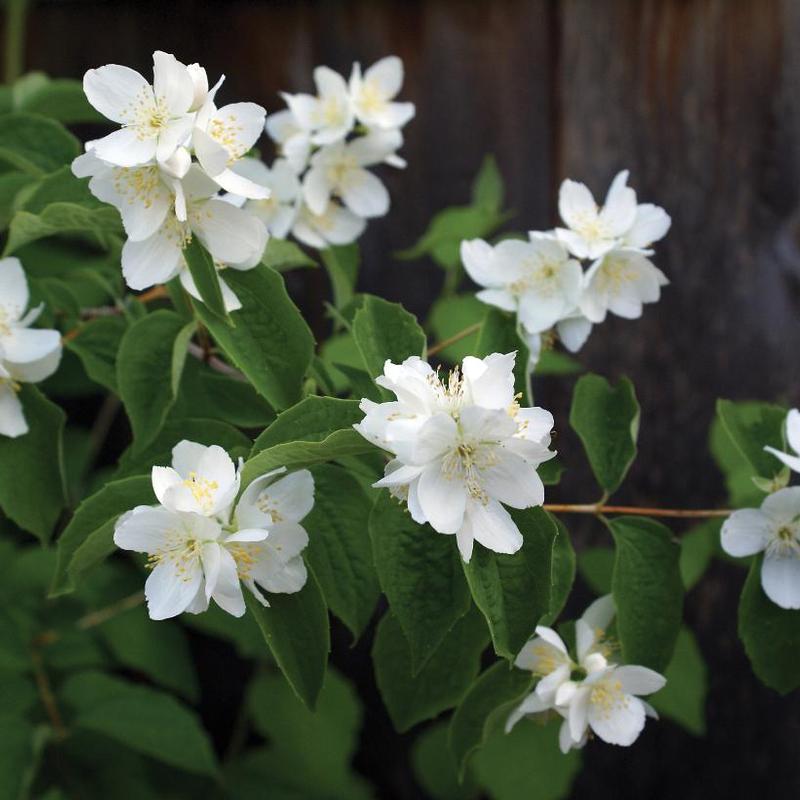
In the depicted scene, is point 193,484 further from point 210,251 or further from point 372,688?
point 372,688

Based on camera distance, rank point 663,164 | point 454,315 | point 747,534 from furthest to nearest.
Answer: point 663,164 < point 454,315 < point 747,534

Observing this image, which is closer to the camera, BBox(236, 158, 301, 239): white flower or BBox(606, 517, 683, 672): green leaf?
BBox(606, 517, 683, 672): green leaf

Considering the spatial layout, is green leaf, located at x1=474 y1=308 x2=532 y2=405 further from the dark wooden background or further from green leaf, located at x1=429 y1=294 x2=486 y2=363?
the dark wooden background

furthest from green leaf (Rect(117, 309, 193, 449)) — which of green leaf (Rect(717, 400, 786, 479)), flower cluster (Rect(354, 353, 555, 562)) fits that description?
green leaf (Rect(717, 400, 786, 479))

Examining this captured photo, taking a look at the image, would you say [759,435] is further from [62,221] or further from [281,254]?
[62,221]

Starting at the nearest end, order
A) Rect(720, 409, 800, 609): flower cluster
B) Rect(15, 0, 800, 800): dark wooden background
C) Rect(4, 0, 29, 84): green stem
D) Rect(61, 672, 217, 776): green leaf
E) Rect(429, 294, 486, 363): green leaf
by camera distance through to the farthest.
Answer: Rect(720, 409, 800, 609): flower cluster, Rect(61, 672, 217, 776): green leaf, Rect(429, 294, 486, 363): green leaf, Rect(15, 0, 800, 800): dark wooden background, Rect(4, 0, 29, 84): green stem

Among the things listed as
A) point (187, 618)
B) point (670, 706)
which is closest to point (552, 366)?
point (670, 706)

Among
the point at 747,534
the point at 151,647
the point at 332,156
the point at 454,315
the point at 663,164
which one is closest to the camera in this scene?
the point at 747,534

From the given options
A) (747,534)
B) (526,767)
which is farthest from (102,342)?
(526,767)
